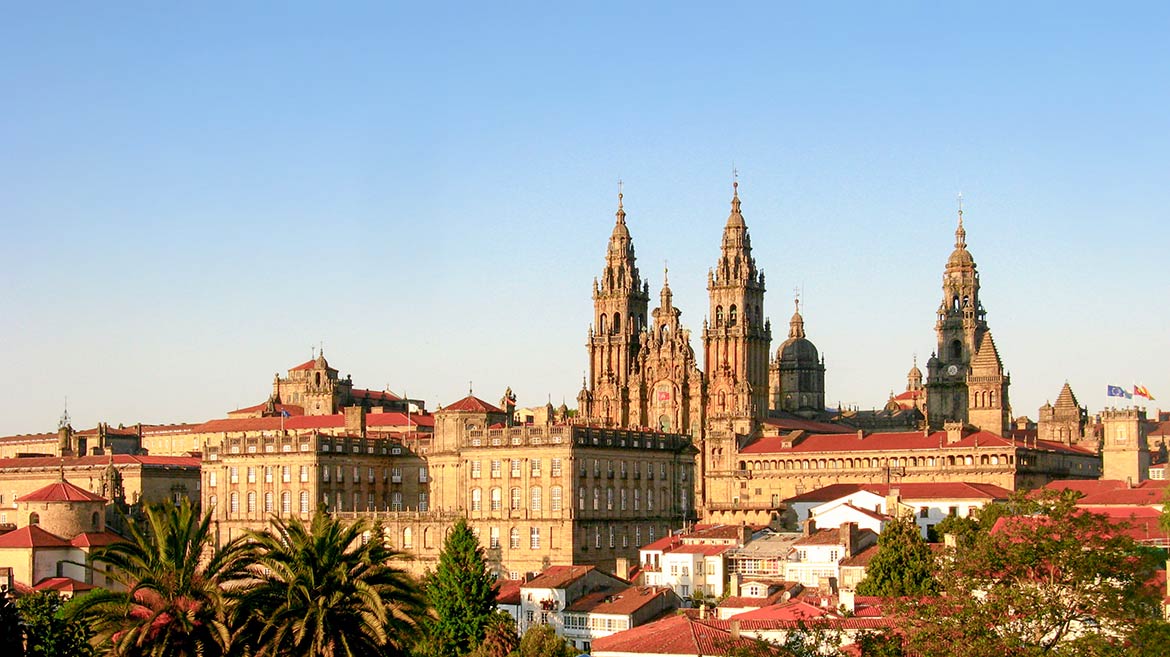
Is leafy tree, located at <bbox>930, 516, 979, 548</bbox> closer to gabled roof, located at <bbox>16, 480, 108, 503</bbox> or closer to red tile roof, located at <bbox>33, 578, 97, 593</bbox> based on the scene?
red tile roof, located at <bbox>33, 578, 97, 593</bbox>

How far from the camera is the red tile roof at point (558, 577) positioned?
9094 centimetres

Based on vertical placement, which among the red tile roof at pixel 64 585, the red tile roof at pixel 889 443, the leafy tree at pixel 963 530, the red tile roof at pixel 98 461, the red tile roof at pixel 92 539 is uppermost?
the red tile roof at pixel 889 443

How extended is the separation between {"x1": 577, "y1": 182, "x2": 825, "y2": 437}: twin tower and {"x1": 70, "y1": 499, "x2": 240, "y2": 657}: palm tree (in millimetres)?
99173

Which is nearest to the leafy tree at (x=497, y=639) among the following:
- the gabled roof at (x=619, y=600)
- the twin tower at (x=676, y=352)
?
the gabled roof at (x=619, y=600)

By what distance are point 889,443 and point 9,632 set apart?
99573 millimetres

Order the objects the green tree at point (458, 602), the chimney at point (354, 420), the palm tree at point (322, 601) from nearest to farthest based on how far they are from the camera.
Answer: the palm tree at point (322, 601) < the green tree at point (458, 602) < the chimney at point (354, 420)

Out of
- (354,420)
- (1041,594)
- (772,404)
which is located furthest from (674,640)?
(772,404)

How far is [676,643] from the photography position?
228 feet

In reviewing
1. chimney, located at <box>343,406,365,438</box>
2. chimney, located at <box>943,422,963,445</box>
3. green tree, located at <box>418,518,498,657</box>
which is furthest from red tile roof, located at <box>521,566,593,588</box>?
chimney, located at <box>943,422,963,445</box>

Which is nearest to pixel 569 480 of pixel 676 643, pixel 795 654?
pixel 676 643

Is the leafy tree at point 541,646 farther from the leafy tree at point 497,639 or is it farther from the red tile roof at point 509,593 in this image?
the red tile roof at point 509,593

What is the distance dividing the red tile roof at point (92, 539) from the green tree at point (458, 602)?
1420 inches

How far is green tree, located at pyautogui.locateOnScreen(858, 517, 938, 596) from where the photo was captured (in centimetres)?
7962

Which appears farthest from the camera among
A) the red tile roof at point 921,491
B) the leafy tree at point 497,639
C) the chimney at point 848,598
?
the red tile roof at point 921,491
